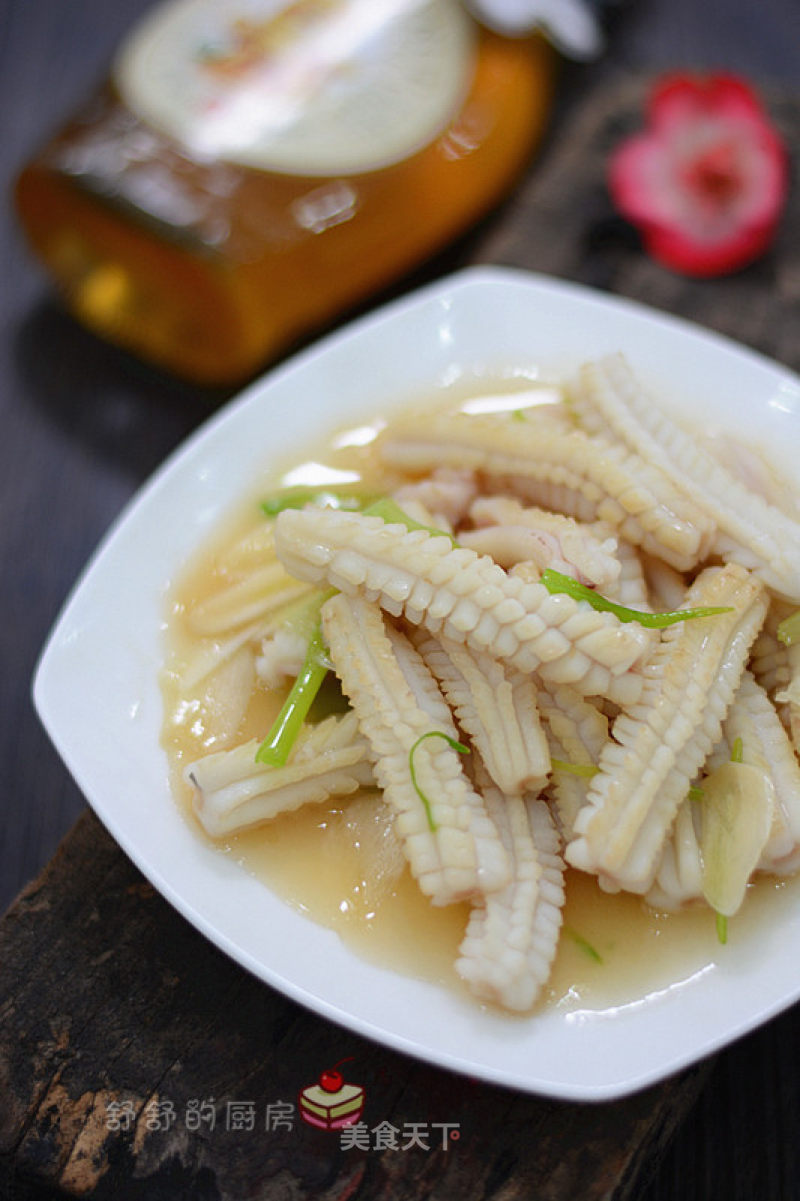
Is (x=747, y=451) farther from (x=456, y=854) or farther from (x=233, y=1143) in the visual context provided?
(x=233, y=1143)

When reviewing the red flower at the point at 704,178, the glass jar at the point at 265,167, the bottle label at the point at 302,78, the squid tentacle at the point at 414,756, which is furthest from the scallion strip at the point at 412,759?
the red flower at the point at 704,178

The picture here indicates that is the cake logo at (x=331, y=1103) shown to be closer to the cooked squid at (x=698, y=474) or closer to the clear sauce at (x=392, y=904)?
the clear sauce at (x=392, y=904)

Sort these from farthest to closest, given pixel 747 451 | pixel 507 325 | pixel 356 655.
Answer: pixel 507 325 → pixel 747 451 → pixel 356 655

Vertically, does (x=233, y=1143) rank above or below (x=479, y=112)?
below

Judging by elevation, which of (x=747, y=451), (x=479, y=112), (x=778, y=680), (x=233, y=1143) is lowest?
(x=233, y=1143)

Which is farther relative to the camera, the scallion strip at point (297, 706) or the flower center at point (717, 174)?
the flower center at point (717, 174)

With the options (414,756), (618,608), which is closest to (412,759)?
(414,756)

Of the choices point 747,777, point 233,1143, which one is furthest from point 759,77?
point 233,1143

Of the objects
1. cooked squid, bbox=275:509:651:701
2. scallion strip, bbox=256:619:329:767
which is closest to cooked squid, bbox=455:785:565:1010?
cooked squid, bbox=275:509:651:701
